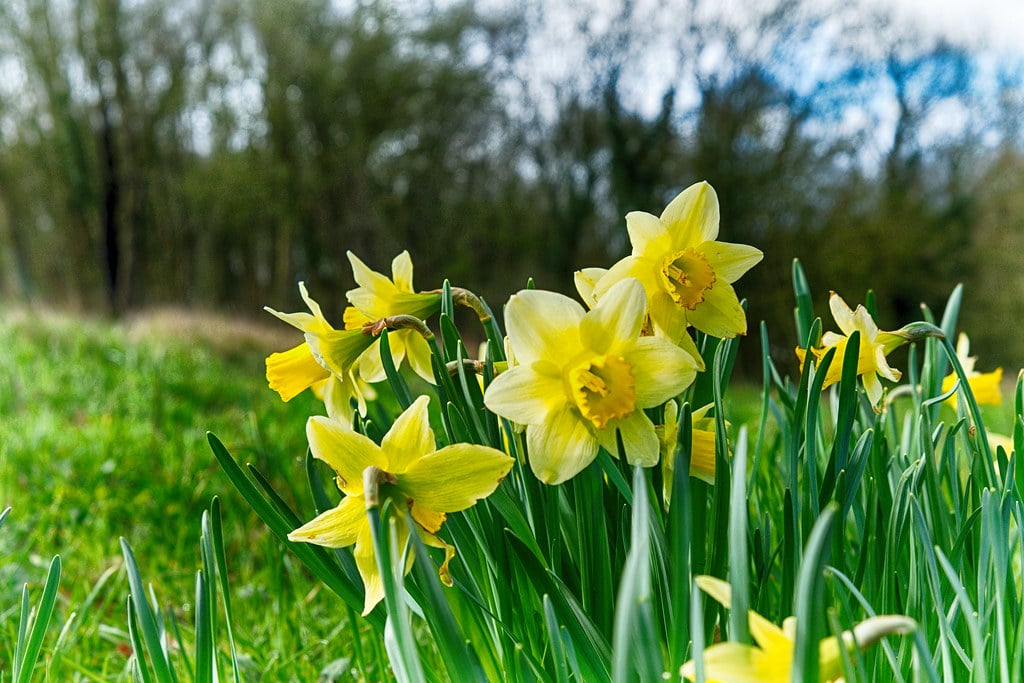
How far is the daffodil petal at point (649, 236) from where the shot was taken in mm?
545

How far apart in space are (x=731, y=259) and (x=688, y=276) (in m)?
0.06

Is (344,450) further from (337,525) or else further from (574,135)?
(574,135)

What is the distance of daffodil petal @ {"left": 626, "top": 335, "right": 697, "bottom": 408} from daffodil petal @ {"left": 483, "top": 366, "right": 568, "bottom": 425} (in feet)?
0.17

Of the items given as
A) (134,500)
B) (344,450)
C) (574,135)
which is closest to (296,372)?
(344,450)

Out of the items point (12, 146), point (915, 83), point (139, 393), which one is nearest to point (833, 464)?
point (139, 393)

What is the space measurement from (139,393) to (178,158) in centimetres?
622

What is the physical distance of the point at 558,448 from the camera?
49 cm

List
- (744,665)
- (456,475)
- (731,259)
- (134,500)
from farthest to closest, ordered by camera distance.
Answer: (134,500)
(731,259)
(456,475)
(744,665)

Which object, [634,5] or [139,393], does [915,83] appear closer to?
[634,5]

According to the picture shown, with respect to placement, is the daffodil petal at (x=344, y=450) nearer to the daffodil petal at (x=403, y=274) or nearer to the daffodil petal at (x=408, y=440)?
the daffodil petal at (x=408, y=440)

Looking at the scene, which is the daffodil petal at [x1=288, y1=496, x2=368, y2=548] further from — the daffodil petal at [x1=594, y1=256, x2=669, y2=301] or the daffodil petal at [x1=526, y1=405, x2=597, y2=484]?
the daffodil petal at [x1=594, y1=256, x2=669, y2=301]

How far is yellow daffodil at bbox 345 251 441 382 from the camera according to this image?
63cm

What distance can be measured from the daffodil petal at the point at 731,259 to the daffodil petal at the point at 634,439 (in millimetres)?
148

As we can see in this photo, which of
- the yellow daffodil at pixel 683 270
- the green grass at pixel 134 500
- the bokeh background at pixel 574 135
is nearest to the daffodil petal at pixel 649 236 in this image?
the yellow daffodil at pixel 683 270
